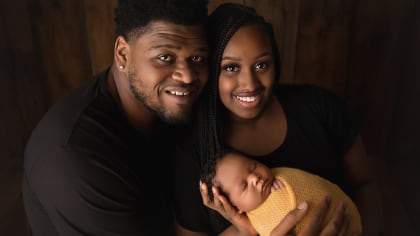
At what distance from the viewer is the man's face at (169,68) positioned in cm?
130

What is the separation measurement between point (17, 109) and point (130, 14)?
1262 mm

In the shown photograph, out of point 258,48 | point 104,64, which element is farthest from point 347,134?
point 104,64

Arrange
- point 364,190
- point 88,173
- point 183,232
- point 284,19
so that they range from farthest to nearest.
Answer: point 284,19, point 364,190, point 183,232, point 88,173

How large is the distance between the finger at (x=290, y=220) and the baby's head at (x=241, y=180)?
0.11 meters

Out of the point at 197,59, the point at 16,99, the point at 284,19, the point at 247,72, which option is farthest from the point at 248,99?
the point at 16,99

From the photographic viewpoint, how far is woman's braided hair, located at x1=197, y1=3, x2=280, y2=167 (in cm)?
137

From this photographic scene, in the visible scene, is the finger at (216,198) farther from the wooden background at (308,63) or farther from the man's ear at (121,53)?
the wooden background at (308,63)

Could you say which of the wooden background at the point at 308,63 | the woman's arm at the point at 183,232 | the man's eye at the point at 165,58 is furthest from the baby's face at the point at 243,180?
the wooden background at the point at 308,63

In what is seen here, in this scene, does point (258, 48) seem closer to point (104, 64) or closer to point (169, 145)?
point (169, 145)

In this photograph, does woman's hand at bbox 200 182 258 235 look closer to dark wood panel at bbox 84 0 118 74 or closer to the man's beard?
the man's beard

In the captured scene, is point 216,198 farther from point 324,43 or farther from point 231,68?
point 324,43

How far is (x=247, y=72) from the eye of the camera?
53.4 inches

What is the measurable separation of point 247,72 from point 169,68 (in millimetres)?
250

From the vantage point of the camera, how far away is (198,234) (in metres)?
1.50
